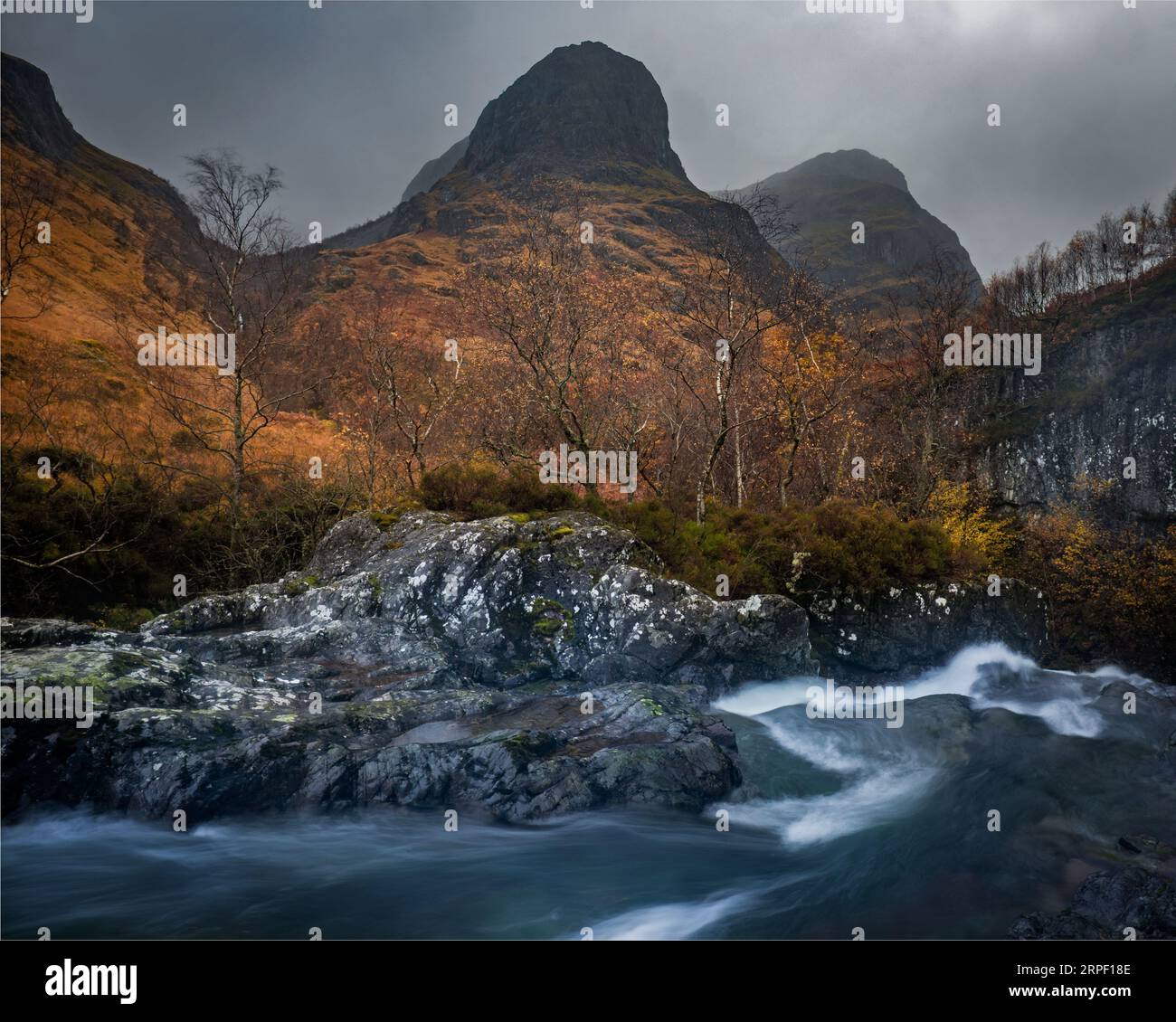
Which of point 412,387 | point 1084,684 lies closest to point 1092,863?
point 1084,684

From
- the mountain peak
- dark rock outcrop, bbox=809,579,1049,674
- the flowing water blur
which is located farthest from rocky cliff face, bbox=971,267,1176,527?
the mountain peak

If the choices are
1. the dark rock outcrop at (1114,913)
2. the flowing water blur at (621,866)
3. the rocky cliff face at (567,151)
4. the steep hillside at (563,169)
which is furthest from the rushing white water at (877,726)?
the rocky cliff face at (567,151)

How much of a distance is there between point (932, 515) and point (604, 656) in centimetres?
1898

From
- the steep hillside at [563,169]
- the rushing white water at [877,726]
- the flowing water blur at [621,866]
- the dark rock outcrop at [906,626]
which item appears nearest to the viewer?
the flowing water blur at [621,866]

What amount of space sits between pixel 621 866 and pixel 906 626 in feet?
37.0

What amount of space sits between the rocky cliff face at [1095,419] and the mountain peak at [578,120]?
104203mm

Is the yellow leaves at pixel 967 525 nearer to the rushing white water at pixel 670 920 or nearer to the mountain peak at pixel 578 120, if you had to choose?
the rushing white water at pixel 670 920

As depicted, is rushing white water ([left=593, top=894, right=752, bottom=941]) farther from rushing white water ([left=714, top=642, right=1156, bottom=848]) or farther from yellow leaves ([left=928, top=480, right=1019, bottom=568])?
yellow leaves ([left=928, top=480, right=1019, bottom=568])

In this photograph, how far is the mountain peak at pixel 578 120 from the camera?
13475 cm

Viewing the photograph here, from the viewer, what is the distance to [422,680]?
1042cm

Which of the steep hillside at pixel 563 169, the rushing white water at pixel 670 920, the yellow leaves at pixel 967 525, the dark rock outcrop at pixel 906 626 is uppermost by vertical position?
the steep hillside at pixel 563 169

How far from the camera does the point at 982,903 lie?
645cm

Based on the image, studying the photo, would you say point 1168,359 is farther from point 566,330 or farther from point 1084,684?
point 566,330

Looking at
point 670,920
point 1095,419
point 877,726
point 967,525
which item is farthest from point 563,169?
point 670,920
